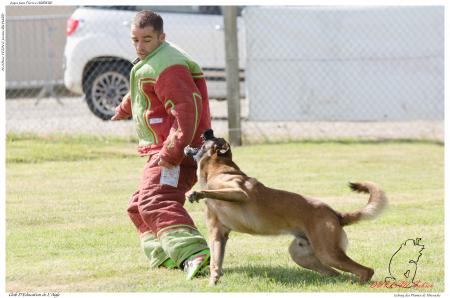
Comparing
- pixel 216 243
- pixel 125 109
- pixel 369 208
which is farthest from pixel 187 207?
pixel 369 208

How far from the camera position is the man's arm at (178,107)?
212 inches

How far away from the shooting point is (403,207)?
25.4ft

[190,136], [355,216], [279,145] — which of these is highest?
[190,136]

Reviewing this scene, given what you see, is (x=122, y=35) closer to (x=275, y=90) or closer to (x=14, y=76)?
(x=275, y=90)

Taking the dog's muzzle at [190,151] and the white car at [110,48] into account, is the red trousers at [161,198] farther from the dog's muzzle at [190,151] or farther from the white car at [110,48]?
the white car at [110,48]

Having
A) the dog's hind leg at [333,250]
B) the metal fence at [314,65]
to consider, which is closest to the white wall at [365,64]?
the metal fence at [314,65]

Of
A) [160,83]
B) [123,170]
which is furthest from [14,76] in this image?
[160,83]

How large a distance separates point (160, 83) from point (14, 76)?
13.2m

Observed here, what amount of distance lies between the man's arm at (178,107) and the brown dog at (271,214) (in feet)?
0.28

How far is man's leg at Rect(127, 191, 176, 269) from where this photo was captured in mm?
5691

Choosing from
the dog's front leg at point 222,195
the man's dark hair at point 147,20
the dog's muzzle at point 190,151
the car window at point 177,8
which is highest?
the man's dark hair at point 147,20

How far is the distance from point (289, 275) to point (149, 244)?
0.92 m

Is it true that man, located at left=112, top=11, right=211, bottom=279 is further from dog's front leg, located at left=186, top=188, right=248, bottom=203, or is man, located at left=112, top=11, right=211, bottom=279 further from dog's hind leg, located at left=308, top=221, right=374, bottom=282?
dog's hind leg, located at left=308, top=221, right=374, bottom=282

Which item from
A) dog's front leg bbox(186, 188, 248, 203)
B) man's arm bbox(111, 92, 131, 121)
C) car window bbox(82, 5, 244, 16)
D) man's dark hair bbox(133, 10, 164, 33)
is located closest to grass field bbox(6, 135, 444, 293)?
dog's front leg bbox(186, 188, 248, 203)
